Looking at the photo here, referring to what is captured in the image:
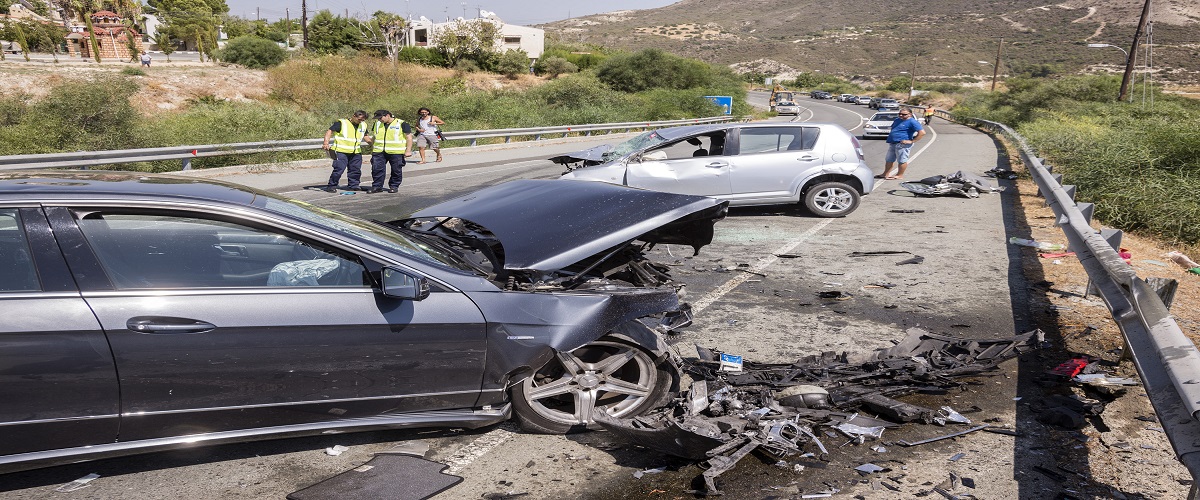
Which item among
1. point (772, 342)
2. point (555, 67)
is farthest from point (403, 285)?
point (555, 67)

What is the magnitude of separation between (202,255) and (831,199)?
9.50 meters

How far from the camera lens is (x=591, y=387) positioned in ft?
13.1

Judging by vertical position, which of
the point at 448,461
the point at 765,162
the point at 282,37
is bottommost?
the point at 448,461

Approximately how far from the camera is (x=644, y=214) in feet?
14.4

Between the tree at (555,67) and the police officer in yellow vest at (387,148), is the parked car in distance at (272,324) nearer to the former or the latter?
the police officer in yellow vest at (387,148)

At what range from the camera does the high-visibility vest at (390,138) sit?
13352mm

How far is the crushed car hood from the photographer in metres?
4.08

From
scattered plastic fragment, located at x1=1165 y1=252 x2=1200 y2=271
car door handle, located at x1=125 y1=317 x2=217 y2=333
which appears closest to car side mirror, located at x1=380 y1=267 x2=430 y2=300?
car door handle, located at x1=125 y1=317 x2=217 y2=333

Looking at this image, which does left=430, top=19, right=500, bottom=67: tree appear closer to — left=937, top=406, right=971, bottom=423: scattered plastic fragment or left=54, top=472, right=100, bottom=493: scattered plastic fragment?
left=937, top=406, right=971, bottom=423: scattered plastic fragment

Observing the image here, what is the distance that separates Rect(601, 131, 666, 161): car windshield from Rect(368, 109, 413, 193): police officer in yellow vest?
4.16 m

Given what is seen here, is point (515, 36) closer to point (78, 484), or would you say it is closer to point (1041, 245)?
point (1041, 245)

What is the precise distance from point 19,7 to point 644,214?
120 meters

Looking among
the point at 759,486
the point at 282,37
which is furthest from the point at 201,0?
the point at 759,486

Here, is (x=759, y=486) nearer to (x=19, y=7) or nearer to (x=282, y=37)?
(x=282, y=37)
